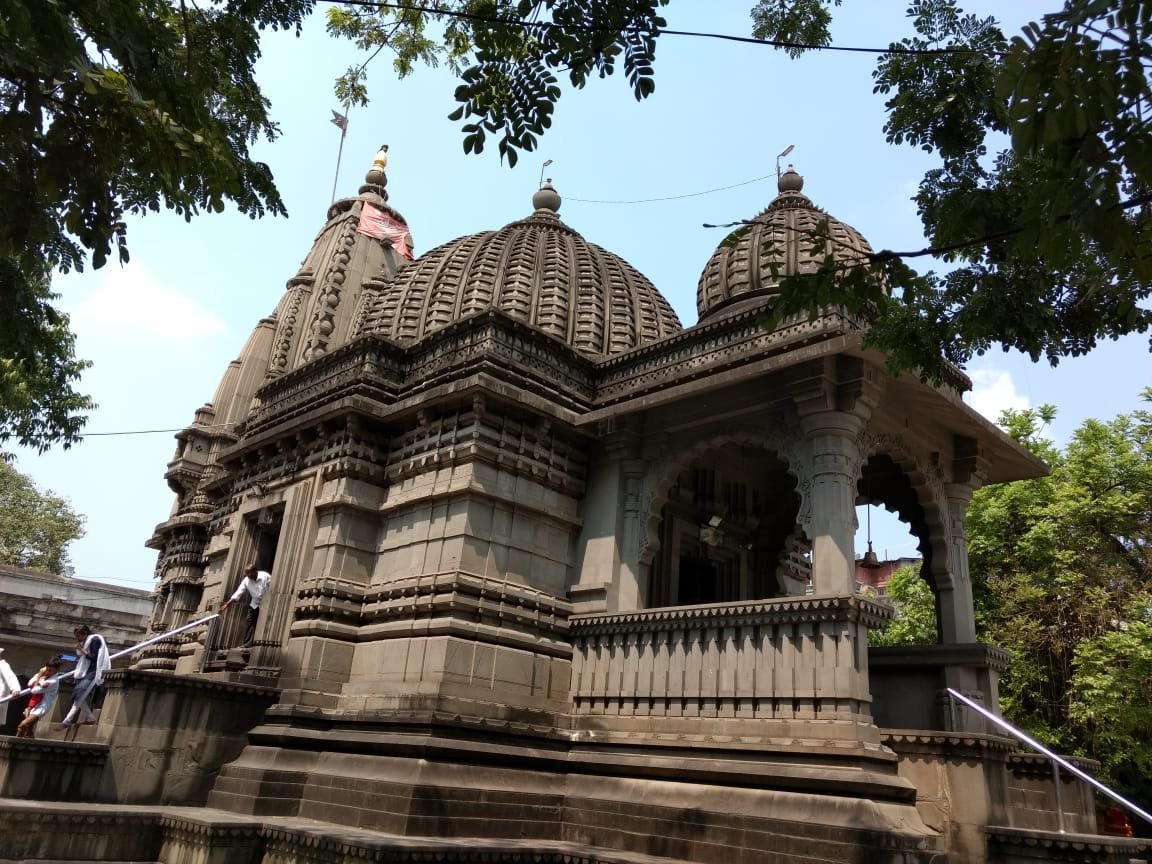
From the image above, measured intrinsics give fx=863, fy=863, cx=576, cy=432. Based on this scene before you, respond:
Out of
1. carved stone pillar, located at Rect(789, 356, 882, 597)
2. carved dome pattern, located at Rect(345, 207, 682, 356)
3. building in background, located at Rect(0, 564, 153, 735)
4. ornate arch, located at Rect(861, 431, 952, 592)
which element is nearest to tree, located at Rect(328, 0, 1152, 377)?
carved stone pillar, located at Rect(789, 356, 882, 597)

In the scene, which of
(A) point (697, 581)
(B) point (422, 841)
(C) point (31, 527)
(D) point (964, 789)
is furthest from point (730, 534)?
(C) point (31, 527)

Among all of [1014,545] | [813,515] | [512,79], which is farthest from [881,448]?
[1014,545]

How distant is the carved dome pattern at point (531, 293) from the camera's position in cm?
1430

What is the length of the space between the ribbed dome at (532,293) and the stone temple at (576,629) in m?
0.09

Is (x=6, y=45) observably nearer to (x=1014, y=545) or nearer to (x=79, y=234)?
(x=79, y=234)

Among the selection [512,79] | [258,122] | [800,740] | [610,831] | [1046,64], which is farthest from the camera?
[610,831]

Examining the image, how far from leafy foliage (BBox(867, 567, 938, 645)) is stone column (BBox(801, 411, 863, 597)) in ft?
46.8

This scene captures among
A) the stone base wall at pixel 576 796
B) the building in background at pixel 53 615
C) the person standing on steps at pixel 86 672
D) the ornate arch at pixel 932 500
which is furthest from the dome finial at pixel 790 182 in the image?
the building in background at pixel 53 615

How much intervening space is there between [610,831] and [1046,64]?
8186 millimetres

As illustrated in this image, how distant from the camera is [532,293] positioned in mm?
14539

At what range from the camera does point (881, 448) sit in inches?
410

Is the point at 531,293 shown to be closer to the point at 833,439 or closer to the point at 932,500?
the point at 833,439

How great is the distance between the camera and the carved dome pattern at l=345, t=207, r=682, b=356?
14297 mm

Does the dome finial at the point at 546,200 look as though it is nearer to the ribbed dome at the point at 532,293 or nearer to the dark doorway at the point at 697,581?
the ribbed dome at the point at 532,293
